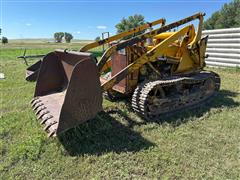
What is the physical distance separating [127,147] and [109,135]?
1.68ft

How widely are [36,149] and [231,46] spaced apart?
10.2 m

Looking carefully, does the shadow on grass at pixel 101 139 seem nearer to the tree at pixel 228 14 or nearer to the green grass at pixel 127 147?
the green grass at pixel 127 147

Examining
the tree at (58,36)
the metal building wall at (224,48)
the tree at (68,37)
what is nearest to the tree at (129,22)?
the metal building wall at (224,48)

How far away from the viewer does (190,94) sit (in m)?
5.20

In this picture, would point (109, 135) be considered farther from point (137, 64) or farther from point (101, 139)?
point (137, 64)

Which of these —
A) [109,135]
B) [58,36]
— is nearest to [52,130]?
[109,135]

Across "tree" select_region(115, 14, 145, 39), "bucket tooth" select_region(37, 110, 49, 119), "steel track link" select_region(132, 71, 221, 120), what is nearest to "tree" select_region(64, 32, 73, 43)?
"tree" select_region(115, 14, 145, 39)

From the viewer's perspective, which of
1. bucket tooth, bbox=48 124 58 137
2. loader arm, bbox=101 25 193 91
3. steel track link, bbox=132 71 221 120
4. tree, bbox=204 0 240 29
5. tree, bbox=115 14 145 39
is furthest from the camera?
tree, bbox=115 14 145 39

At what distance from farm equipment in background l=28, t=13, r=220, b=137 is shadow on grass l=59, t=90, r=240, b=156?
306 mm

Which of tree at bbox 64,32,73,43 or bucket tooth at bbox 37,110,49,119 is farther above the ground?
tree at bbox 64,32,73,43

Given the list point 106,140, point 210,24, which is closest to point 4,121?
point 106,140

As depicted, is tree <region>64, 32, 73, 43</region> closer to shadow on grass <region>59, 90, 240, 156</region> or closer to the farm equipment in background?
the farm equipment in background

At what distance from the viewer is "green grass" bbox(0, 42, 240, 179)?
2.92 meters

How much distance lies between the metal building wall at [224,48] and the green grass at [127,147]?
20.7ft
